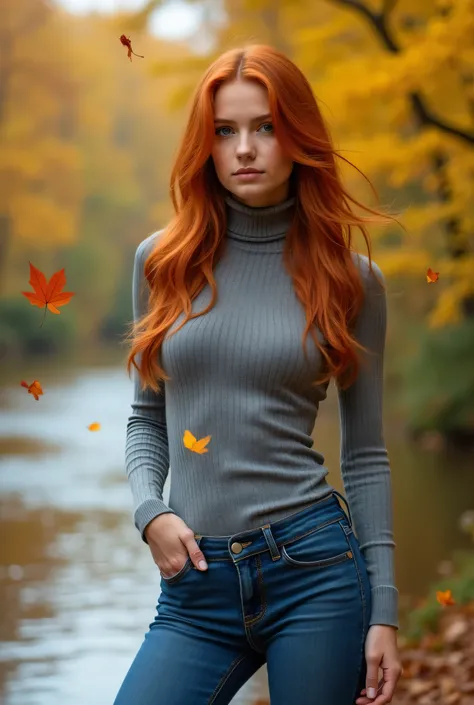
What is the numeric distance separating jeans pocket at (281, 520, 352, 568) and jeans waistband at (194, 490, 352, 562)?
11mm

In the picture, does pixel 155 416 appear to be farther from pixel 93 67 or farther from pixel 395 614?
pixel 93 67

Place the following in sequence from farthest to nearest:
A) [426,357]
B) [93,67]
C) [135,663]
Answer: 1. [93,67]
2. [426,357]
3. [135,663]

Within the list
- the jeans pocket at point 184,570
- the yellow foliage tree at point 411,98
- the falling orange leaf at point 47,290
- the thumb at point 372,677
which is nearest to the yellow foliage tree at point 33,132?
the yellow foliage tree at point 411,98

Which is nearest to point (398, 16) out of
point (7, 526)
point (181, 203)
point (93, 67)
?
point (7, 526)

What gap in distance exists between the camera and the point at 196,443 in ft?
7.82

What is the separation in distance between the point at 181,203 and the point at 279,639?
971 mm

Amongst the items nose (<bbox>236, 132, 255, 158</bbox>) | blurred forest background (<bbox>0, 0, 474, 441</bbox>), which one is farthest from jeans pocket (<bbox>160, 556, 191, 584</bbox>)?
blurred forest background (<bbox>0, 0, 474, 441</bbox>)

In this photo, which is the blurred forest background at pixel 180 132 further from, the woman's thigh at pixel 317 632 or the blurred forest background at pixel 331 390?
the woman's thigh at pixel 317 632

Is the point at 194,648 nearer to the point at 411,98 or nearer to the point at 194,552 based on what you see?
the point at 194,552

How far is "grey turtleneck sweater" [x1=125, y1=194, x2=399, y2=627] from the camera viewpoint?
2355 mm

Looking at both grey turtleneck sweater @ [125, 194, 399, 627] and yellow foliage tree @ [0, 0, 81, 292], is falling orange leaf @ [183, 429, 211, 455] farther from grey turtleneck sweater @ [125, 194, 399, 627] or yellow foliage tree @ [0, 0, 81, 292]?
yellow foliage tree @ [0, 0, 81, 292]

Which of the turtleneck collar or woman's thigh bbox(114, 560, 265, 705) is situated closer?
woman's thigh bbox(114, 560, 265, 705)

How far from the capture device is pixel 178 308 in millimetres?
2463

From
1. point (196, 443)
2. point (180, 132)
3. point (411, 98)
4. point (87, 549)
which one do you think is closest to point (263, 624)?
point (196, 443)
